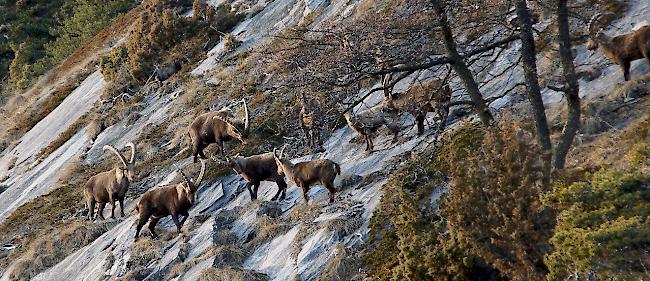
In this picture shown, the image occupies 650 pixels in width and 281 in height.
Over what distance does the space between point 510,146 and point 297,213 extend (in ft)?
17.4

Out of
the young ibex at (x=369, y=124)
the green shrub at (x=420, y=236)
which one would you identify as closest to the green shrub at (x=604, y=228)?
the green shrub at (x=420, y=236)

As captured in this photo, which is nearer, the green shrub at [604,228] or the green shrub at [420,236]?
the green shrub at [604,228]

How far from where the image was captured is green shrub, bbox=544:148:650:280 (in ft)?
17.8

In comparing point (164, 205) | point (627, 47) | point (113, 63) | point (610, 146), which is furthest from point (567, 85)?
point (113, 63)

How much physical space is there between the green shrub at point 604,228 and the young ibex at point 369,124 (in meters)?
7.03

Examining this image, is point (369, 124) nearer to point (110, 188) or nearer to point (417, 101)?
point (417, 101)

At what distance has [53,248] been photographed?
14.6 metres

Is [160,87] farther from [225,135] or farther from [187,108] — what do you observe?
[225,135]

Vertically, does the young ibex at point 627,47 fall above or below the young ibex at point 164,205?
below

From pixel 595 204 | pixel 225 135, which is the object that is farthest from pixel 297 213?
pixel 595 204

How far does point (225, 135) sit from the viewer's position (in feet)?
53.2

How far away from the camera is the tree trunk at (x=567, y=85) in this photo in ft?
27.2

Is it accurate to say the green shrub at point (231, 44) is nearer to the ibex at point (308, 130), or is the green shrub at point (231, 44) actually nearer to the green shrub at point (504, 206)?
the ibex at point (308, 130)

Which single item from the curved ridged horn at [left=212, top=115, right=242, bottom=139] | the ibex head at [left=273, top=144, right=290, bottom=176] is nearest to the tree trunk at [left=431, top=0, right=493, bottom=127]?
the ibex head at [left=273, top=144, right=290, bottom=176]
